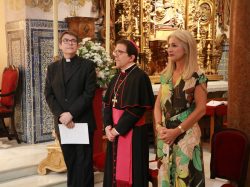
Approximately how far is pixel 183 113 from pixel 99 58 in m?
1.66

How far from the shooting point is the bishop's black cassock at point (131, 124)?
3.11m

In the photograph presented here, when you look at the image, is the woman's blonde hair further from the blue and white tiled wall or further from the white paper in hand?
the blue and white tiled wall

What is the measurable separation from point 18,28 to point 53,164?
2245 millimetres

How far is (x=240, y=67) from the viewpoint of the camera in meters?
3.35

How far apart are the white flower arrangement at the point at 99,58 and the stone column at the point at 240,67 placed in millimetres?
1409

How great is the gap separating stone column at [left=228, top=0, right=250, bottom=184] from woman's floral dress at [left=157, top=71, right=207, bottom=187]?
2.40 feet

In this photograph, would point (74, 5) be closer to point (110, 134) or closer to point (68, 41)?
point (68, 41)

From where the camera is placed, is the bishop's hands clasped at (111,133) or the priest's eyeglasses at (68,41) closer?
the bishop's hands clasped at (111,133)

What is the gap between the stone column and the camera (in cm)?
331

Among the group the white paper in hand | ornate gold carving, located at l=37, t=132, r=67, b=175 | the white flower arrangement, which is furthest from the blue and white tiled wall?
the white paper in hand

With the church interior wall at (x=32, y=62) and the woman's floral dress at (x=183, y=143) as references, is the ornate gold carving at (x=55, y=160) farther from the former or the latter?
the woman's floral dress at (x=183, y=143)

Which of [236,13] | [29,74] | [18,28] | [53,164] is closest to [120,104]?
[236,13]

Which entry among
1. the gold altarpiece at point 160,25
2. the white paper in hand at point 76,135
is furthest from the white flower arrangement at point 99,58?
the gold altarpiece at point 160,25

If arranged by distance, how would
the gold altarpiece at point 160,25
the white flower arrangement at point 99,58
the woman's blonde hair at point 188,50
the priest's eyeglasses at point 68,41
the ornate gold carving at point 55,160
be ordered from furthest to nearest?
the gold altarpiece at point 160,25, the ornate gold carving at point 55,160, the white flower arrangement at point 99,58, the priest's eyeglasses at point 68,41, the woman's blonde hair at point 188,50
